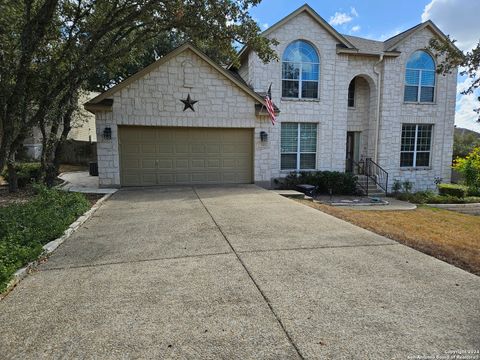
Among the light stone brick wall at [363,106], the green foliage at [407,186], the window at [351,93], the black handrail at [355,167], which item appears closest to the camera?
the light stone brick wall at [363,106]

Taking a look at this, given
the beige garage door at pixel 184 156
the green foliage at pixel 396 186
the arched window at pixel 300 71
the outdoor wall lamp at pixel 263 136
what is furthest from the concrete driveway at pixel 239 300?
the green foliage at pixel 396 186

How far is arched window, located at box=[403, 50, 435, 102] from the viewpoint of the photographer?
50.1 feet

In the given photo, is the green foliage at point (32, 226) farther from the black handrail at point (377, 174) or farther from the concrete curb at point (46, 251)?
Result: the black handrail at point (377, 174)

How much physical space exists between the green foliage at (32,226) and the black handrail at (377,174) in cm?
1316

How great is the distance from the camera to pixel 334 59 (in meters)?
14.1

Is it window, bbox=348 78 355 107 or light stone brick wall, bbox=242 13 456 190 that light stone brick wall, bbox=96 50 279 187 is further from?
window, bbox=348 78 355 107

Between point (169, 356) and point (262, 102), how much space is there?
11.0 metres

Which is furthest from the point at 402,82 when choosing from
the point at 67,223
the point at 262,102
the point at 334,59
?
the point at 67,223

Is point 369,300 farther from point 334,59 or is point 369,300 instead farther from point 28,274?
point 334,59

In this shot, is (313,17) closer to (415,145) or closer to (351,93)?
(351,93)

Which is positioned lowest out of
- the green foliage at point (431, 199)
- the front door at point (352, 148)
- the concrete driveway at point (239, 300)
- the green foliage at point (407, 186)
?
the green foliage at point (431, 199)

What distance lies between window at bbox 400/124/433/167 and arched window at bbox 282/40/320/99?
18.4 ft

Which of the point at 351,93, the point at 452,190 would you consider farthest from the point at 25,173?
the point at 452,190

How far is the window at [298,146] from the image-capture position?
14.0 metres
